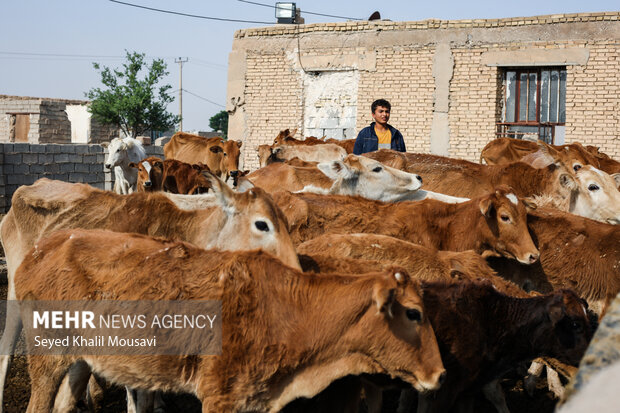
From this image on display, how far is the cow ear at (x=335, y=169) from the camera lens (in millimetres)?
8789

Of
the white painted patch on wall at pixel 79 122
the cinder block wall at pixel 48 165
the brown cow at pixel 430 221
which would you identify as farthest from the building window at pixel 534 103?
the white painted patch on wall at pixel 79 122

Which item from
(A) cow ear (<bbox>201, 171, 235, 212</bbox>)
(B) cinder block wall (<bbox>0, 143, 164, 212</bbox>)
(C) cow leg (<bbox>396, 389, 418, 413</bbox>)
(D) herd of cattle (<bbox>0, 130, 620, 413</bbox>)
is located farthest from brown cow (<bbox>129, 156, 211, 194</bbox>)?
(C) cow leg (<bbox>396, 389, 418, 413</bbox>)

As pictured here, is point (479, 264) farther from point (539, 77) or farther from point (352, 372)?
point (539, 77)

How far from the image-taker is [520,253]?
678cm

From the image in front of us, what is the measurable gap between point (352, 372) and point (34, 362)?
214 cm

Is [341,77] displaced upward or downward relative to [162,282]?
upward

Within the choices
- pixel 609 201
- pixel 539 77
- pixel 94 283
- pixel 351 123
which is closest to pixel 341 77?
pixel 351 123

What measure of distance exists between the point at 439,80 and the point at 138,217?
1283cm

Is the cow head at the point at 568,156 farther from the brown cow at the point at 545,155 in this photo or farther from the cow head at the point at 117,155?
the cow head at the point at 117,155

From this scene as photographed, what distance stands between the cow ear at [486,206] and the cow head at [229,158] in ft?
38.3

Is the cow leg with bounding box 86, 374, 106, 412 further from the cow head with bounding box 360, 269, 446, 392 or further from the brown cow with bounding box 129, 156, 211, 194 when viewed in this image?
the brown cow with bounding box 129, 156, 211, 194

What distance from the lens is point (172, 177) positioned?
12320 millimetres

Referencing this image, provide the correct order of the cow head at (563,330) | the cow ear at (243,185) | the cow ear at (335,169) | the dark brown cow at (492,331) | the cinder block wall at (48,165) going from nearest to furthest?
the dark brown cow at (492,331)
the cow head at (563,330)
the cow ear at (243,185)
the cow ear at (335,169)
the cinder block wall at (48,165)

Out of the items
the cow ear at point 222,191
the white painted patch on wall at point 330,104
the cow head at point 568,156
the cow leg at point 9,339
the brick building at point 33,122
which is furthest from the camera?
the brick building at point 33,122
